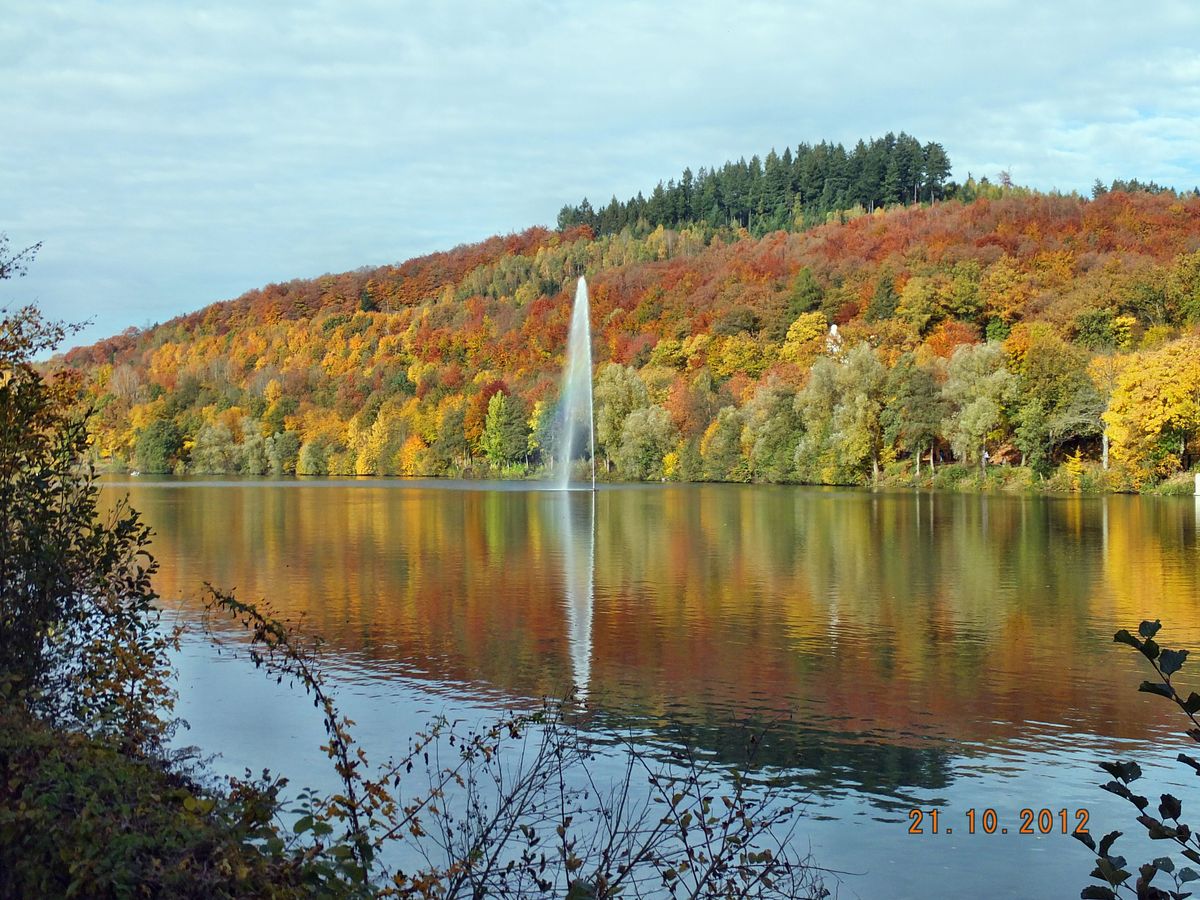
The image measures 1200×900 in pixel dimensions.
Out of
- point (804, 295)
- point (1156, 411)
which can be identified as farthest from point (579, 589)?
point (804, 295)

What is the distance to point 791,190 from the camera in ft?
507

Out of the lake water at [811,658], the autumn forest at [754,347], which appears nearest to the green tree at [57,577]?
the lake water at [811,658]

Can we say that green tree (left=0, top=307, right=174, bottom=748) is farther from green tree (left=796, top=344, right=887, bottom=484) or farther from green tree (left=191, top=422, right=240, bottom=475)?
green tree (left=191, top=422, right=240, bottom=475)

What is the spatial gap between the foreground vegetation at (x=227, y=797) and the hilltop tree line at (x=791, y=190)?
13646 cm

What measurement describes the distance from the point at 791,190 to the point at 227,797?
155m

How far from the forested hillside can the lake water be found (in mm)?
32605

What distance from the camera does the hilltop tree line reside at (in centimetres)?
14475

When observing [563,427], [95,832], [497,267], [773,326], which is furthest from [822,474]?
[497,267]

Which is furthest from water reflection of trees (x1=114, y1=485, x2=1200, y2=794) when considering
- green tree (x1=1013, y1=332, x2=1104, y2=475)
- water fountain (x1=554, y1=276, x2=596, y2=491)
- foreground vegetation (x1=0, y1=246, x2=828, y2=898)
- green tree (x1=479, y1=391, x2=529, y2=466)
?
green tree (x1=479, y1=391, x2=529, y2=466)

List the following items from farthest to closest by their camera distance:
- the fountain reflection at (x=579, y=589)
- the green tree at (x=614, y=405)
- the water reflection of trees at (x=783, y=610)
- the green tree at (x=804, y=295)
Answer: the green tree at (x=804, y=295)
the green tree at (x=614, y=405)
the fountain reflection at (x=579, y=589)
the water reflection of trees at (x=783, y=610)

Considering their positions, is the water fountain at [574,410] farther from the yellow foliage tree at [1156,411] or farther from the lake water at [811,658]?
the lake water at [811,658]

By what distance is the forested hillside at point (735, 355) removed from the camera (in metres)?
61.6

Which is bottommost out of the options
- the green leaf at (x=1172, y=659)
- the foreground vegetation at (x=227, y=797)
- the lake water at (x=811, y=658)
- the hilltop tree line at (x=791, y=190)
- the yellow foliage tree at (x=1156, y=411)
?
the lake water at (x=811, y=658)

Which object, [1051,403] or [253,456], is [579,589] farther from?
[253,456]
